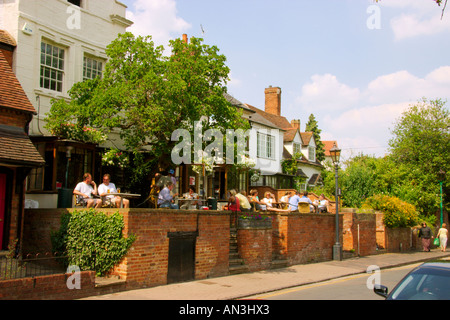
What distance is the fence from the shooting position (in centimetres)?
901

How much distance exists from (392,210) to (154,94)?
16.6 m

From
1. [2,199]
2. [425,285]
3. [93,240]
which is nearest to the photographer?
[425,285]

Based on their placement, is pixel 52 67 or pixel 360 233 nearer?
pixel 52 67

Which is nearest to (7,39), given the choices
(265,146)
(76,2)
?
(76,2)

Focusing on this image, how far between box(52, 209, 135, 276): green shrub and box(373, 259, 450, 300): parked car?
648 centimetres

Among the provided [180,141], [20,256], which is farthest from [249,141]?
[20,256]

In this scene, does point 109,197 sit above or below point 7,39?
below

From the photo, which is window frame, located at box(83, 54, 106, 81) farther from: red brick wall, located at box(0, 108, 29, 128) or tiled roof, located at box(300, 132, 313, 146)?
tiled roof, located at box(300, 132, 313, 146)

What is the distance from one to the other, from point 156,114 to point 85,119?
2.81 metres

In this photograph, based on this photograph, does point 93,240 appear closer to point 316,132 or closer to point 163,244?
point 163,244

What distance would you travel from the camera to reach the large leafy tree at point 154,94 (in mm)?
14000

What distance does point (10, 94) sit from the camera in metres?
11.6

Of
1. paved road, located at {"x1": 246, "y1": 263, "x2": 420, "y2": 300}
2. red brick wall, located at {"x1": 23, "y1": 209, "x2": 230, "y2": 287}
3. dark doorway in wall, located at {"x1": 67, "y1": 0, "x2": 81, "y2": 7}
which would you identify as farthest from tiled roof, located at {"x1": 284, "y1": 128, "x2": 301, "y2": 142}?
red brick wall, located at {"x1": 23, "y1": 209, "x2": 230, "y2": 287}
